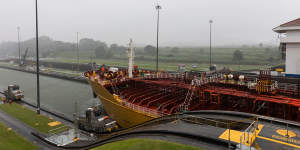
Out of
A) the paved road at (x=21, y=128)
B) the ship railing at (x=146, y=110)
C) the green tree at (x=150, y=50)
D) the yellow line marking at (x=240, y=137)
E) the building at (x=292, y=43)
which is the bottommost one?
the paved road at (x=21, y=128)

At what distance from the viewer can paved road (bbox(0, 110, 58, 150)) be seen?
1766 cm

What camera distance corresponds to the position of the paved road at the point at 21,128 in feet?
57.9

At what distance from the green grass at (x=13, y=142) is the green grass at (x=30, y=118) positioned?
2311 mm

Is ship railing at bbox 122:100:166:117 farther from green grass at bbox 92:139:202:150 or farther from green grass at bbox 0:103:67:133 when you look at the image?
green grass at bbox 0:103:67:133

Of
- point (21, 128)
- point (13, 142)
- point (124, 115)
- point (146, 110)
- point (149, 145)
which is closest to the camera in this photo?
point (149, 145)

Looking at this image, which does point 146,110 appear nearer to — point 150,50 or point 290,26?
point 290,26

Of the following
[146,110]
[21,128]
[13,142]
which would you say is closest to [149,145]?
[146,110]

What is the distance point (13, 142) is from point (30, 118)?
7715 millimetres

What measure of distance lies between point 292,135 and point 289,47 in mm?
14820

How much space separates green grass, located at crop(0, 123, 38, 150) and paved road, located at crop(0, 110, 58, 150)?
1.72 ft

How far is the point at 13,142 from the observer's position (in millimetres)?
17547

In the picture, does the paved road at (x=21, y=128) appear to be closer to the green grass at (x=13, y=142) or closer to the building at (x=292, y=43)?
the green grass at (x=13, y=142)

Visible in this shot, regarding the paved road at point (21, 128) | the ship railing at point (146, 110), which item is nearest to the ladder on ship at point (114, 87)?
the ship railing at point (146, 110)

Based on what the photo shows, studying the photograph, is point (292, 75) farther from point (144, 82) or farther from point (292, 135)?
point (144, 82)
